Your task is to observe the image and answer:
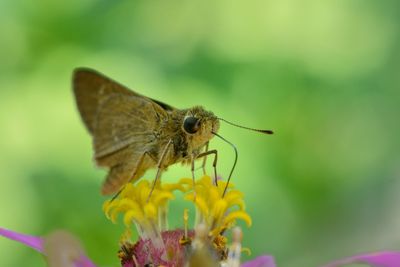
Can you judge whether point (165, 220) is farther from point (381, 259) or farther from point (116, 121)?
point (381, 259)

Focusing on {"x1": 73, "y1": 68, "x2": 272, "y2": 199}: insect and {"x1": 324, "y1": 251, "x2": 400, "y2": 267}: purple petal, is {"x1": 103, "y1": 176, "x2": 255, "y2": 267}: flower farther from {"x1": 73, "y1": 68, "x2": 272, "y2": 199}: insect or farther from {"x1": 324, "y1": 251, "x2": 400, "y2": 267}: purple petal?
{"x1": 324, "y1": 251, "x2": 400, "y2": 267}: purple petal

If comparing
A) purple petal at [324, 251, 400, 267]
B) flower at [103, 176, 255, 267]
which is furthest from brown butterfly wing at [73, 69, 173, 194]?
purple petal at [324, 251, 400, 267]

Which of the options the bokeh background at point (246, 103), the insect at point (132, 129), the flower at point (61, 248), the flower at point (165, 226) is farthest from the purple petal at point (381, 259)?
the bokeh background at point (246, 103)

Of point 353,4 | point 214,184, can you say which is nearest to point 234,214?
point 214,184

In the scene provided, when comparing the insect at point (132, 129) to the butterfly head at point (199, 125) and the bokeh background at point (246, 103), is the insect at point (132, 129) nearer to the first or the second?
the butterfly head at point (199, 125)

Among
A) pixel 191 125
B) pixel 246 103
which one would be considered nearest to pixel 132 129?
pixel 191 125

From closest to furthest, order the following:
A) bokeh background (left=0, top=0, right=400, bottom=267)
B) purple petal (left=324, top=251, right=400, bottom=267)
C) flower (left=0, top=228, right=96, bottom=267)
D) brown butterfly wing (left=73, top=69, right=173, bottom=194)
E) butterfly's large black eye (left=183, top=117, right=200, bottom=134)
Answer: flower (left=0, top=228, right=96, bottom=267) < purple petal (left=324, top=251, right=400, bottom=267) < butterfly's large black eye (left=183, top=117, right=200, bottom=134) < brown butterfly wing (left=73, top=69, right=173, bottom=194) < bokeh background (left=0, top=0, right=400, bottom=267)
